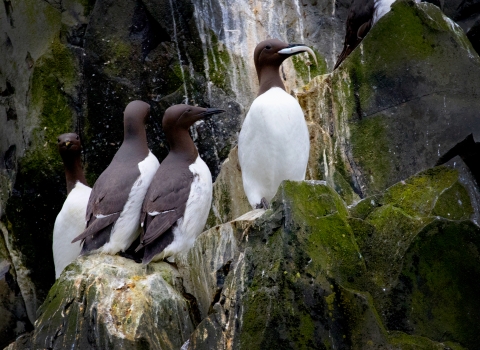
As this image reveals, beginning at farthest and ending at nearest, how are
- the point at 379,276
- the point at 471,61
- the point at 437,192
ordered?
the point at 471,61 < the point at 437,192 < the point at 379,276

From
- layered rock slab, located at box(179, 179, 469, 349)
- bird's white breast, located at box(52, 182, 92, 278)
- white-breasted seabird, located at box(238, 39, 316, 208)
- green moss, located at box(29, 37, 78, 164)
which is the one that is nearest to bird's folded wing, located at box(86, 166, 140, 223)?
bird's white breast, located at box(52, 182, 92, 278)

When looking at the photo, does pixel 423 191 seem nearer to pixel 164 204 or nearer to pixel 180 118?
pixel 164 204

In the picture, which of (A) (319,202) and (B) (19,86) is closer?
(A) (319,202)

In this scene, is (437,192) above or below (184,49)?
below

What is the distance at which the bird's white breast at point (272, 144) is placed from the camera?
6492mm

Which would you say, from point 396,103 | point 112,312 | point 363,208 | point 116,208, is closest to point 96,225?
point 116,208

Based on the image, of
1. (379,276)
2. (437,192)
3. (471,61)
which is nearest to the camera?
(379,276)

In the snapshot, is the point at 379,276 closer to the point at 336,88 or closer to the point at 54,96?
the point at 336,88

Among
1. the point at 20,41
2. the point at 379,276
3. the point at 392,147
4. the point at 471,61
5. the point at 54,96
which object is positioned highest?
the point at 20,41

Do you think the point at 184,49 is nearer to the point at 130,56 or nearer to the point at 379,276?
the point at 130,56

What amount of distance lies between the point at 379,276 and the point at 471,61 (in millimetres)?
2405

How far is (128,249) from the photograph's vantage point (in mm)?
6910

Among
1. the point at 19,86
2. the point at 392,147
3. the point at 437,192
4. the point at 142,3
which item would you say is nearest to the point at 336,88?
the point at 392,147

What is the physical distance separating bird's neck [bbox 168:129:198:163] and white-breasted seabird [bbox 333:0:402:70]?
5.86 ft
